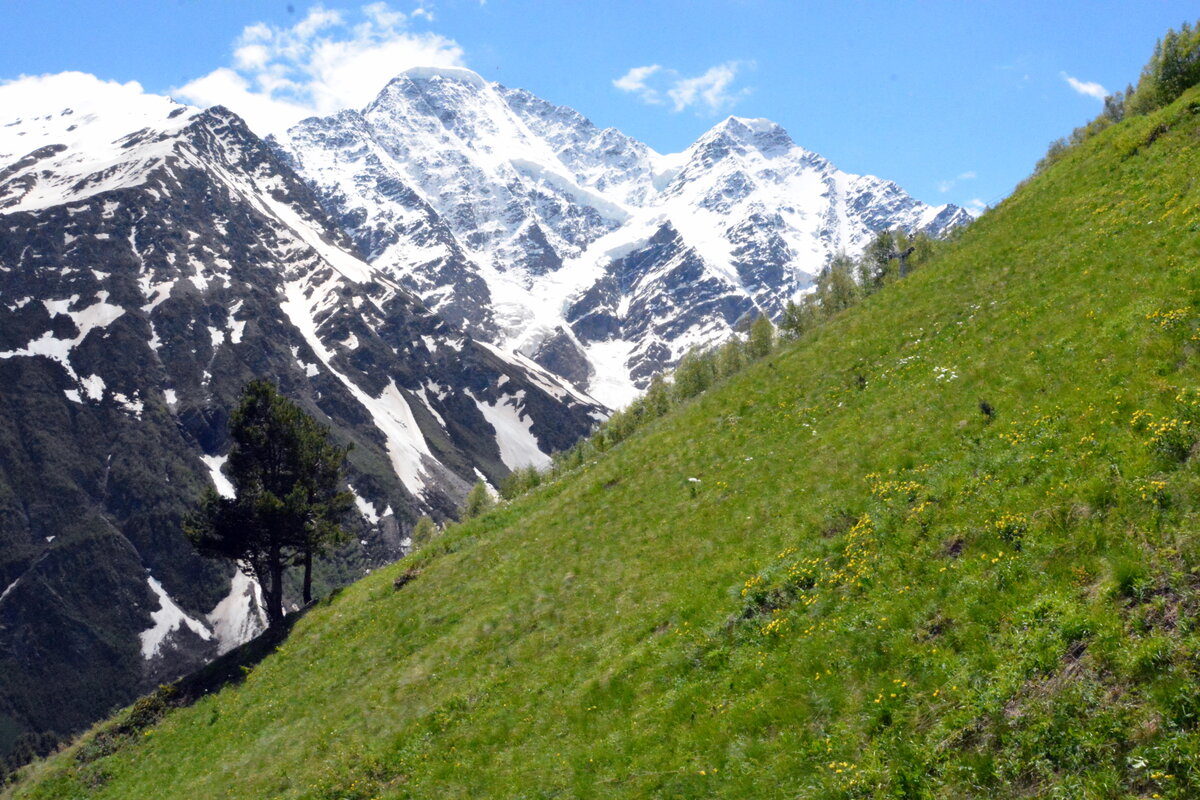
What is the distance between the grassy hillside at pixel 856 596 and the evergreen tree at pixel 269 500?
779 centimetres

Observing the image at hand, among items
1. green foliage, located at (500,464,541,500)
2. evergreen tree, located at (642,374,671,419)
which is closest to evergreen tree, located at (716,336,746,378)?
evergreen tree, located at (642,374,671,419)

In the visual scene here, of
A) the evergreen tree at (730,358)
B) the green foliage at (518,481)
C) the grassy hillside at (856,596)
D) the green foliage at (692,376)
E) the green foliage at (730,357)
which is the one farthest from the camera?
the green foliage at (730,357)

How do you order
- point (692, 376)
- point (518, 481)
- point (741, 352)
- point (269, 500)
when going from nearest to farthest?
point (269, 500), point (692, 376), point (518, 481), point (741, 352)

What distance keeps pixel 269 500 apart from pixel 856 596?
122ft

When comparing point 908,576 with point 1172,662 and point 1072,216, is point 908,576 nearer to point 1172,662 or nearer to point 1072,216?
point 1172,662

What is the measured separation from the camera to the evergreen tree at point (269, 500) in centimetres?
4581

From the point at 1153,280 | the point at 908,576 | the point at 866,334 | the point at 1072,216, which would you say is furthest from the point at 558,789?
the point at 1072,216

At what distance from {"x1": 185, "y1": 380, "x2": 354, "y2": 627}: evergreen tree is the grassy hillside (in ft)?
25.6

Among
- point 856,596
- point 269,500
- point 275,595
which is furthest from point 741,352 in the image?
point 856,596

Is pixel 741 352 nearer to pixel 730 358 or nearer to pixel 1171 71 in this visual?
pixel 730 358

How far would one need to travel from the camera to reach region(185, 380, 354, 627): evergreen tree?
150 ft

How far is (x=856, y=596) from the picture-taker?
17141 millimetres

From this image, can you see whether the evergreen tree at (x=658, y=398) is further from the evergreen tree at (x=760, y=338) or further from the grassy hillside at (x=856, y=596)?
the grassy hillside at (x=856, y=596)

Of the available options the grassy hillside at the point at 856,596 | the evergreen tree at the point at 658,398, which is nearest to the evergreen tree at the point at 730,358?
the evergreen tree at the point at 658,398
